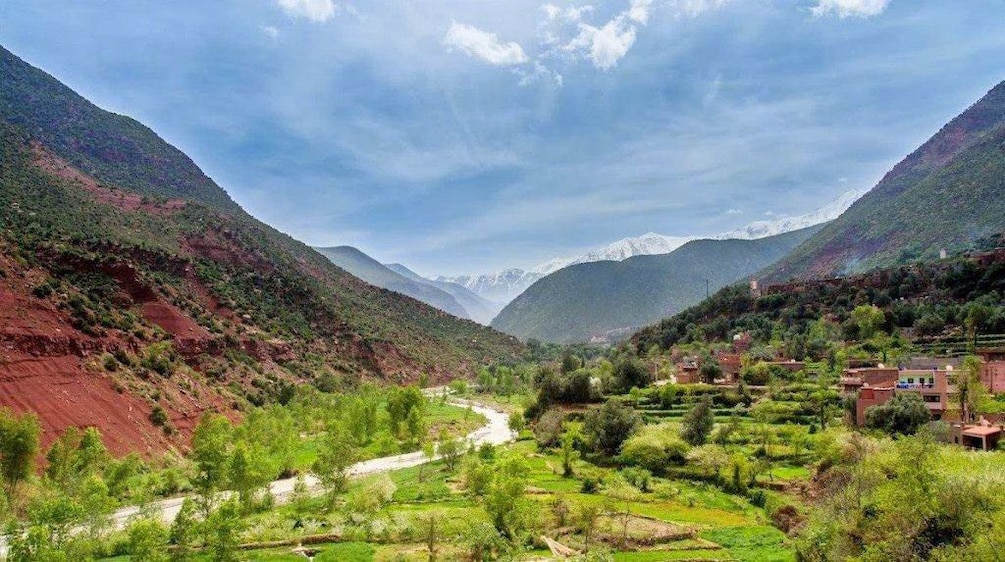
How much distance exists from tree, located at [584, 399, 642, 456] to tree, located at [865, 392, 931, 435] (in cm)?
1821

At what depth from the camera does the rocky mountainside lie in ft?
181

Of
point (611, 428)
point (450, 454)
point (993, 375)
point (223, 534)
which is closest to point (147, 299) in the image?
point (450, 454)

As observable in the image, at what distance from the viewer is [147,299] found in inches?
3098

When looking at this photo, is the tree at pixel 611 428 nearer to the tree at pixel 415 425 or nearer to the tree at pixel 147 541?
the tree at pixel 415 425

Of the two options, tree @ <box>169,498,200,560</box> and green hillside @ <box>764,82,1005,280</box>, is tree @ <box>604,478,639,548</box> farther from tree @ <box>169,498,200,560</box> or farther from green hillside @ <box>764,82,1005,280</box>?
green hillside @ <box>764,82,1005,280</box>

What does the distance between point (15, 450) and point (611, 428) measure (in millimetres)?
42513

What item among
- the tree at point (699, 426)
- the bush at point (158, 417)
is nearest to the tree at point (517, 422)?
the tree at point (699, 426)

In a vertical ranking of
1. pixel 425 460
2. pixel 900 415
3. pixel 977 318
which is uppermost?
pixel 977 318

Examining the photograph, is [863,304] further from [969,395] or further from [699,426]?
[699,426]

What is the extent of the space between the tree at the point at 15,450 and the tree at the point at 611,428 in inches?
1612

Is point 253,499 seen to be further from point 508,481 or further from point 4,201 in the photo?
point 4,201

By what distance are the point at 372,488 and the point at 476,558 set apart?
43.7 feet

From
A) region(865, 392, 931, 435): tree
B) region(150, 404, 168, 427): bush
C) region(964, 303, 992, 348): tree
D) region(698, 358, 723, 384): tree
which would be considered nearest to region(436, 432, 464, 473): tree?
region(150, 404, 168, 427): bush

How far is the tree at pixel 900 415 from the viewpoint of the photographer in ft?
150
